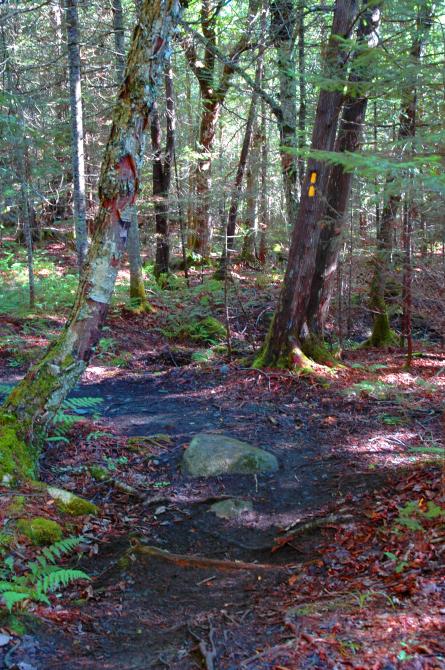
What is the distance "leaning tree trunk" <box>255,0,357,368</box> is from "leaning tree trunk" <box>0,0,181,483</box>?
4407 mm

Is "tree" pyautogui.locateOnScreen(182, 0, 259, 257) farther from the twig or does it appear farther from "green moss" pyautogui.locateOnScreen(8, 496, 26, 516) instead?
the twig

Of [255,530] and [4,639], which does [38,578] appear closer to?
[4,639]

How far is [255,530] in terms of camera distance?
524 cm

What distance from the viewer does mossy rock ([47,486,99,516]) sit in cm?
493

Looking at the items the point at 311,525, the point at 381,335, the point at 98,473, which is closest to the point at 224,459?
the point at 98,473

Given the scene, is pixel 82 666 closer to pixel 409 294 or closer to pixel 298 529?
pixel 298 529

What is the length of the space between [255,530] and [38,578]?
2213mm

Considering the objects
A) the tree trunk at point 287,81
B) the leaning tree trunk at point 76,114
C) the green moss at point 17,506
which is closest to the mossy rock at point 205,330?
the leaning tree trunk at point 76,114

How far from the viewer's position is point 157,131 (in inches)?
698

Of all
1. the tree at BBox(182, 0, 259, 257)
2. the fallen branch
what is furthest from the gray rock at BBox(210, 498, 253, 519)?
the tree at BBox(182, 0, 259, 257)

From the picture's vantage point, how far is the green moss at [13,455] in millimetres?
4859

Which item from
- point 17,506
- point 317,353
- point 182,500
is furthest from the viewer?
point 317,353

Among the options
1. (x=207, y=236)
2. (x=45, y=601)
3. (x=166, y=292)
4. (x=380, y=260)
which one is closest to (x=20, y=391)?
(x=45, y=601)

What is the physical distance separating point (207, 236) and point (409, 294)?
13295mm
